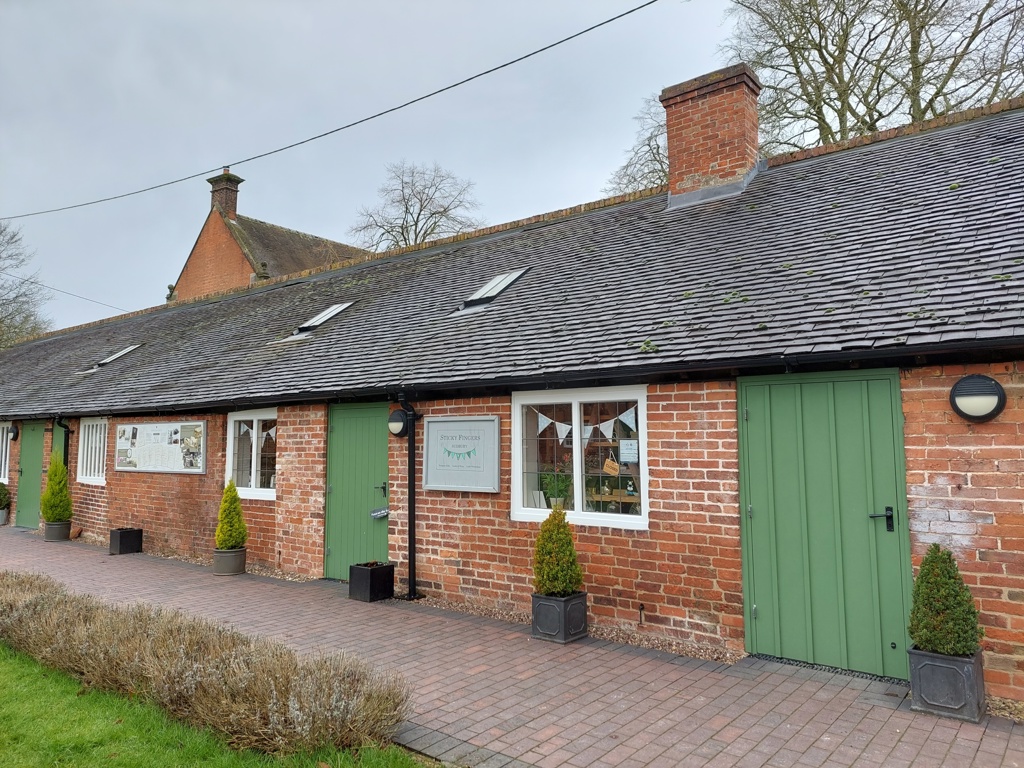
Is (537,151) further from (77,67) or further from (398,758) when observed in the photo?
(398,758)

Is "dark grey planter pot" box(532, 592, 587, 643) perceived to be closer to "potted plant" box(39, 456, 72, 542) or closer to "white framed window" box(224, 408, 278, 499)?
"white framed window" box(224, 408, 278, 499)

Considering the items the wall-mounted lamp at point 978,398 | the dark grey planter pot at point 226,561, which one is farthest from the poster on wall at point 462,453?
the wall-mounted lamp at point 978,398

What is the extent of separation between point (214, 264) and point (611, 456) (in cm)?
2547

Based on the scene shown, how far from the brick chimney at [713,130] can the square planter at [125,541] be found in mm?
10994

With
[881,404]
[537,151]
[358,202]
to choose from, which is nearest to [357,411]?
[881,404]

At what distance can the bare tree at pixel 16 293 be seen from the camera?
1115 inches

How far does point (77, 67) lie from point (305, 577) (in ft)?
32.5

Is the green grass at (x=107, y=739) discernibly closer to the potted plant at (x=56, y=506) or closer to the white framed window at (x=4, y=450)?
the potted plant at (x=56, y=506)

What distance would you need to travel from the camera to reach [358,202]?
91.1 feet

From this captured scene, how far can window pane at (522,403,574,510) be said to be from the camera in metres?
6.84

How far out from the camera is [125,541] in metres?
11.5

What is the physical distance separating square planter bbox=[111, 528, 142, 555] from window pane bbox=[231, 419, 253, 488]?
110 inches

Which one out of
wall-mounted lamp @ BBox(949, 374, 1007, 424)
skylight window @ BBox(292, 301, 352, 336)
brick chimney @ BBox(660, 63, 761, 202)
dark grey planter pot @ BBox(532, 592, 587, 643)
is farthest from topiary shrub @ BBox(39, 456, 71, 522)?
wall-mounted lamp @ BBox(949, 374, 1007, 424)

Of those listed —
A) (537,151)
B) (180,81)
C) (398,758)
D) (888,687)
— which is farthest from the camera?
(537,151)
